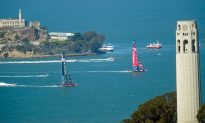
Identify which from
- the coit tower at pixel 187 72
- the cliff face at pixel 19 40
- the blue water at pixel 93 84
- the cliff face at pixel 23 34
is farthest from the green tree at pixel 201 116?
the cliff face at pixel 23 34

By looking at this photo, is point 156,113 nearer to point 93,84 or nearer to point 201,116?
point 201,116

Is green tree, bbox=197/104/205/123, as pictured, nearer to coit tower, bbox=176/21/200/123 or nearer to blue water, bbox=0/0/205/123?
coit tower, bbox=176/21/200/123

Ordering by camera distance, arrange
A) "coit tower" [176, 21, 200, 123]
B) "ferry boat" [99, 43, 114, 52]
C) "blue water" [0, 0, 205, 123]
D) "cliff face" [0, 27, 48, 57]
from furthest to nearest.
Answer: "cliff face" [0, 27, 48, 57]
"ferry boat" [99, 43, 114, 52]
"blue water" [0, 0, 205, 123]
"coit tower" [176, 21, 200, 123]

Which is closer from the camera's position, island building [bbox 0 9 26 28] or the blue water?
the blue water

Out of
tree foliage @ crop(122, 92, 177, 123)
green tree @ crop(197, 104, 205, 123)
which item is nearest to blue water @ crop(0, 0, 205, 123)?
tree foliage @ crop(122, 92, 177, 123)

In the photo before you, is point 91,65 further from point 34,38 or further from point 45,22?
point 45,22

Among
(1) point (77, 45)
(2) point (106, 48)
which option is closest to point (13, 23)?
(1) point (77, 45)
